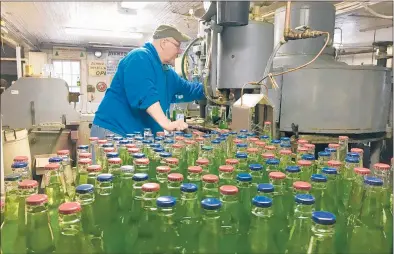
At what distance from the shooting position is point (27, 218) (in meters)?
0.69

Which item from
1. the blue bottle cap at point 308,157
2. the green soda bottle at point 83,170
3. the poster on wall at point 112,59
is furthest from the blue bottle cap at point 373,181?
the poster on wall at point 112,59

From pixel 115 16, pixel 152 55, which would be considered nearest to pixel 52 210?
pixel 152 55

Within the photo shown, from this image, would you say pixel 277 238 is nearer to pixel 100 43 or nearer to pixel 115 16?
pixel 115 16

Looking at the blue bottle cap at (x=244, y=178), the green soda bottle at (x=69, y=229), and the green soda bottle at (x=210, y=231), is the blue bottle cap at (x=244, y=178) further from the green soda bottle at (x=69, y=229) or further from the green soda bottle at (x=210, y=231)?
the green soda bottle at (x=69, y=229)

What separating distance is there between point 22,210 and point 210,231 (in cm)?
42

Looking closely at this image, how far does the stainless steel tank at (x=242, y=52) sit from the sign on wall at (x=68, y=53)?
682cm

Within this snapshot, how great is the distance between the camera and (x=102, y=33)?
6.48m

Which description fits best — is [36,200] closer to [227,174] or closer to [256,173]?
[227,174]

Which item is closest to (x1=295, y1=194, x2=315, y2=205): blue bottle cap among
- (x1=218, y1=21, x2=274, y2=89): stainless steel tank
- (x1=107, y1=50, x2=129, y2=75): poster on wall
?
(x1=218, y1=21, x2=274, y2=89): stainless steel tank

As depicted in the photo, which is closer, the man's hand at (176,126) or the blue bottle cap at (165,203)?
the blue bottle cap at (165,203)

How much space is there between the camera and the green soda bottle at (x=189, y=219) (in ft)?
2.32

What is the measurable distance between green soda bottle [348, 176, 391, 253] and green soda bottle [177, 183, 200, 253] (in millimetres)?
337

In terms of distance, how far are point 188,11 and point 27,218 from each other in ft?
13.6

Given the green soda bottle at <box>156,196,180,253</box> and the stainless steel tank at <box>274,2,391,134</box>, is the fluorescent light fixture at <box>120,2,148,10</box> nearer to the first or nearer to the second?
the stainless steel tank at <box>274,2,391,134</box>
